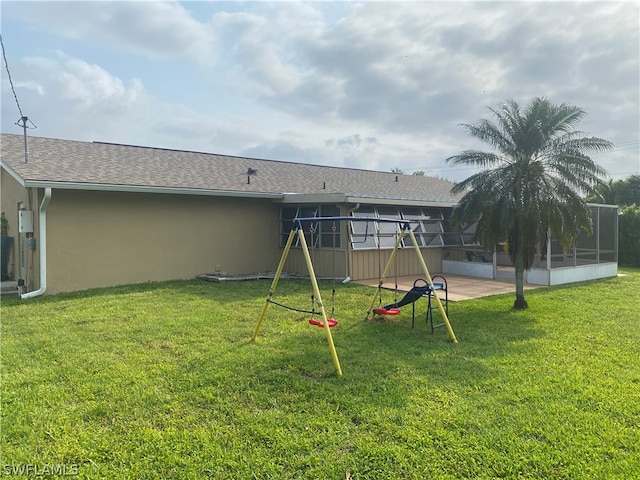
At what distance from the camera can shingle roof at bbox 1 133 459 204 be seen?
9.89 metres

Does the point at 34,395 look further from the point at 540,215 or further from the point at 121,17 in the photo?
the point at 540,215

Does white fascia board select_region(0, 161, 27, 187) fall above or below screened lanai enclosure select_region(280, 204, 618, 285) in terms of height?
above

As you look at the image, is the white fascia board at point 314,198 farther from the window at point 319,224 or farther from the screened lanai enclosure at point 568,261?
the screened lanai enclosure at point 568,261

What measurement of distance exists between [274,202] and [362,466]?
35.8ft

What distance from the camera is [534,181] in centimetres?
801

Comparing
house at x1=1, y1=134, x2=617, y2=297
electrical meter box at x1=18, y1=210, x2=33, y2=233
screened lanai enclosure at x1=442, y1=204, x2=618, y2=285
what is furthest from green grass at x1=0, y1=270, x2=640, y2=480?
screened lanai enclosure at x1=442, y1=204, x2=618, y2=285

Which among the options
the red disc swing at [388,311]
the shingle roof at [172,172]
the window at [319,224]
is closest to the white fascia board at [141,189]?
the shingle roof at [172,172]

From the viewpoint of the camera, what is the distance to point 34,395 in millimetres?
4070

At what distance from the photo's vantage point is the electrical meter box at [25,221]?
9.43m

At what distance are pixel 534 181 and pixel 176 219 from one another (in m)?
8.66

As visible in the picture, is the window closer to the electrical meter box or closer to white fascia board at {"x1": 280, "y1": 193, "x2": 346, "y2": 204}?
white fascia board at {"x1": 280, "y1": 193, "x2": 346, "y2": 204}

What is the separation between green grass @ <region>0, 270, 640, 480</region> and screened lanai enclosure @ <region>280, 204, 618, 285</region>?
185 inches

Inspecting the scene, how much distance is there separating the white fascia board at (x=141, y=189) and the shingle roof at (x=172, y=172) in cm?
3

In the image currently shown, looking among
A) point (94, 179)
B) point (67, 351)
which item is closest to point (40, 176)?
point (94, 179)
